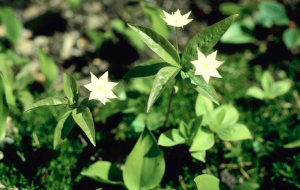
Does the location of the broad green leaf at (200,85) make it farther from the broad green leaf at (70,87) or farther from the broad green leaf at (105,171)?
the broad green leaf at (105,171)

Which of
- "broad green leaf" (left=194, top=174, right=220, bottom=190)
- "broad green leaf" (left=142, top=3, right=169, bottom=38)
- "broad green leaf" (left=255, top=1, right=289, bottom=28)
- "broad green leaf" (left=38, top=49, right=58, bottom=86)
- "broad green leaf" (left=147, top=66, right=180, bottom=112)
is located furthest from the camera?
"broad green leaf" (left=255, top=1, right=289, bottom=28)

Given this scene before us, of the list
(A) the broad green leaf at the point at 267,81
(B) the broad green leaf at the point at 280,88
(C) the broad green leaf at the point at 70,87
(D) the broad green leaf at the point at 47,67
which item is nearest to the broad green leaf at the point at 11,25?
(D) the broad green leaf at the point at 47,67

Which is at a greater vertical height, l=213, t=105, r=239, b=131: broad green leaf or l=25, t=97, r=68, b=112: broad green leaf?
l=25, t=97, r=68, b=112: broad green leaf

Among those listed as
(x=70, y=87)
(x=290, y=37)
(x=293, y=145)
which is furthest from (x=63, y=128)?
(x=290, y=37)

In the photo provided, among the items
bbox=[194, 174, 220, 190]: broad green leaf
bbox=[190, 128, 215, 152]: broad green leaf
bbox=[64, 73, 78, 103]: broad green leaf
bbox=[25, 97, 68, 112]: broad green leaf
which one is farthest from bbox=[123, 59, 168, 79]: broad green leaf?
bbox=[194, 174, 220, 190]: broad green leaf

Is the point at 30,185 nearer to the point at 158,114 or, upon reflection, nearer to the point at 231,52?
the point at 158,114

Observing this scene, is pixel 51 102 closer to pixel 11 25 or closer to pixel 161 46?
pixel 161 46

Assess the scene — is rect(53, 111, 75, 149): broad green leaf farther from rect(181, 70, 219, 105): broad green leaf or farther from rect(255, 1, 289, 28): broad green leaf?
rect(255, 1, 289, 28): broad green leaf
